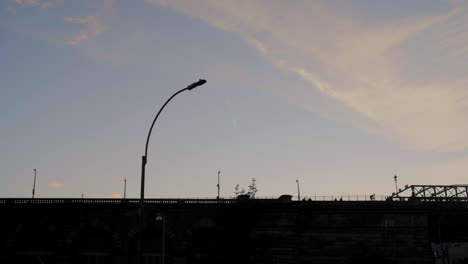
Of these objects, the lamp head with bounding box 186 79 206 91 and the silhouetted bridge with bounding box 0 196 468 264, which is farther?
the silhouetted bridge with bounding box 0 196 468 264

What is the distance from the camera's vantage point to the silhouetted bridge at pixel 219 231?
45.6 metres

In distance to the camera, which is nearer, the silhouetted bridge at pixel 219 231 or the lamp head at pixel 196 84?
the lamp head at pixel 196 84

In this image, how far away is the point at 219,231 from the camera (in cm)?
4641

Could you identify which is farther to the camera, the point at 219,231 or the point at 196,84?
the point at 219,231

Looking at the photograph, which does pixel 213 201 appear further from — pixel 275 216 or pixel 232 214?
pixel 275 216

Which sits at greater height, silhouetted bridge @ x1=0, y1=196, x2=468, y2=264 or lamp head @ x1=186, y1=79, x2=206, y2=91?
lamp head @ x1=186, y1=79, x2=206, y2=91

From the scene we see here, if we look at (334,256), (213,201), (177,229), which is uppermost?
(213,201)

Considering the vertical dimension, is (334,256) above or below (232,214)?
below

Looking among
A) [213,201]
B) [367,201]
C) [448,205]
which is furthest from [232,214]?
[448,205]

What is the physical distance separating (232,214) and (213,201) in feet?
8.02

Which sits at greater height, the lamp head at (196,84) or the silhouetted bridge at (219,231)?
the lamp head at (196,84)

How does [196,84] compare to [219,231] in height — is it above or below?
above

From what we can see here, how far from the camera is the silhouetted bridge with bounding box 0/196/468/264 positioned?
150 feet

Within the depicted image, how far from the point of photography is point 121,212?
152ft
